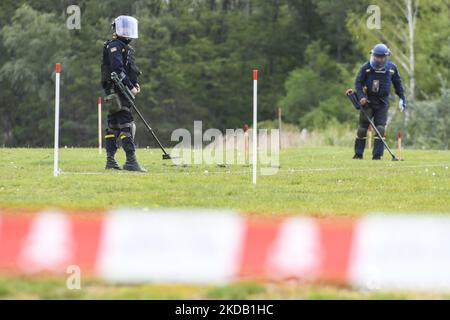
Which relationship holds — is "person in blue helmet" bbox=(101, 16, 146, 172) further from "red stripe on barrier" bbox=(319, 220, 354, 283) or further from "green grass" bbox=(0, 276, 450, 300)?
"green grass" bbox=(0, 276, 450, 300)

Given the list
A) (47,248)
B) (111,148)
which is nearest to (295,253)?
(47,248)

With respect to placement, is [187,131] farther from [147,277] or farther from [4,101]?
[147,277]

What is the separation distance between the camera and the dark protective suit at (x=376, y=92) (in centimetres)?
1948

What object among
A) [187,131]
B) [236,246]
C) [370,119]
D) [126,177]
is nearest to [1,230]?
[236,246]

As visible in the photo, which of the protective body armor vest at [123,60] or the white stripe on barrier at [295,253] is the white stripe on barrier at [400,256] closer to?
the white stripe on barrier at [295,253]

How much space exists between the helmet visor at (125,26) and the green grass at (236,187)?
1930 mm

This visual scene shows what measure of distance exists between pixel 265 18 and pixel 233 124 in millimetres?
6836

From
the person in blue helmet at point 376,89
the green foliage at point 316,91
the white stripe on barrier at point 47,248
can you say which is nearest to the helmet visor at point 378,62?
the person in blue helmet at point 376,89

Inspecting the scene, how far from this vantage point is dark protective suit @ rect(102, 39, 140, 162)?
582 inches

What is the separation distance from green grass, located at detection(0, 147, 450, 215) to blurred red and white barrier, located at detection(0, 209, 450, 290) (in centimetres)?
282

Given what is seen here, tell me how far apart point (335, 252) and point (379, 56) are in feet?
41.6

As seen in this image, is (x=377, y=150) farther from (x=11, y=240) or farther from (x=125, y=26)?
(x=11, y=240)

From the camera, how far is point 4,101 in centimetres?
6469

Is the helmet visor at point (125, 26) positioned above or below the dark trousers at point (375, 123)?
above
